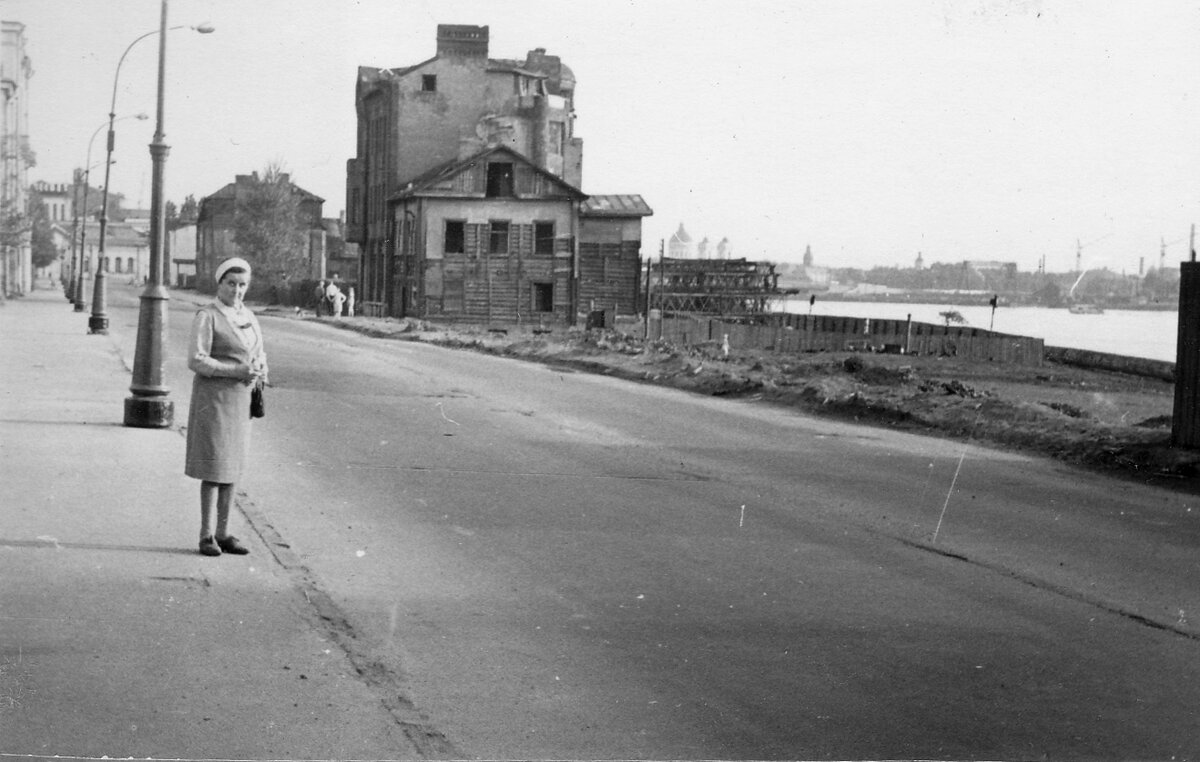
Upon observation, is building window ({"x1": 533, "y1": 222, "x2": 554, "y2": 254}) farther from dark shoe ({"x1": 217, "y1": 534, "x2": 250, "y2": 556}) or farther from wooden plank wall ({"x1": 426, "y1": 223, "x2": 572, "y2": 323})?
dark shoe ({"x1": 217, "y1": 534, "x2": 250, "y2": 556})

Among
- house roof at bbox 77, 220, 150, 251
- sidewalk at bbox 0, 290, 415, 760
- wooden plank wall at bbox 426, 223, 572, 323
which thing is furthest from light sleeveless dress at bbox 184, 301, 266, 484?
wooden plank wall at bbox 426, 223, 572, 323

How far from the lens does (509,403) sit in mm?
17062

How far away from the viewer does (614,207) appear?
5525cm

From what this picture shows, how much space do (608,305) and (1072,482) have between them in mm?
43307

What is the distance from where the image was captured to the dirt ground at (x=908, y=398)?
1242cm

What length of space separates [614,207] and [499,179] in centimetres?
709

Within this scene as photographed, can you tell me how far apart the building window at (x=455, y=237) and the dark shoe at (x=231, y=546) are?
1544 inches

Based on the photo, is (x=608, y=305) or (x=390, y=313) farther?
(x=608, y=305)

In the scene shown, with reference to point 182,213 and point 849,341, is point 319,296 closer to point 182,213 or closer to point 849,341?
point 182,213

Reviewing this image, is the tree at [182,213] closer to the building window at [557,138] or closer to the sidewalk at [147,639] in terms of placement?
the sidewalk at [147,639]

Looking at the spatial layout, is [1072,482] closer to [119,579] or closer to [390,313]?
[119,579]

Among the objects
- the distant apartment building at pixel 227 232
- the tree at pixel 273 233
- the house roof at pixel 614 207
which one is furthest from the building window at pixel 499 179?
the tree at pixel 273 233

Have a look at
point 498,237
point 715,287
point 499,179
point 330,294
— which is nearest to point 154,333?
point 330,294

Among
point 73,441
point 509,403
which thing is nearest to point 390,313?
point 509,403
